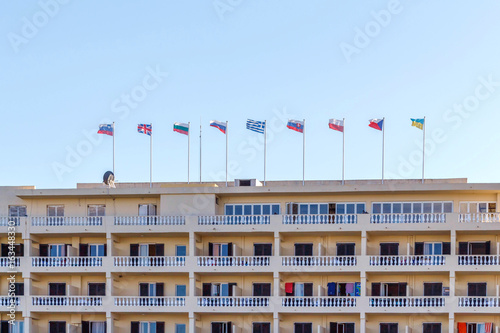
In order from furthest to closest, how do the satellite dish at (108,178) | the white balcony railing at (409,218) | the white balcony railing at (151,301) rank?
the satellite dish at (108,178) < the white balcony railing at (151,301) < the white balcony railing at (409,218)

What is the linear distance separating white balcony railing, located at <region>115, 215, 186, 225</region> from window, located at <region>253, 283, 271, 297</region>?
6.10 metres

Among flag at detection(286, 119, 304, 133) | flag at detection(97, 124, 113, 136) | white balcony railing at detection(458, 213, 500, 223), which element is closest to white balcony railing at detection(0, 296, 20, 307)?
flag at detection(97, 124, 113, 136)

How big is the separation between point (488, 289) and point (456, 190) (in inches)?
247

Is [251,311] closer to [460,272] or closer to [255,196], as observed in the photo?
[255,196]

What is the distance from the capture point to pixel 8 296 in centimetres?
5866

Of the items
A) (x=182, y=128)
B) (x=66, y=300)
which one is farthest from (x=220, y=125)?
(x=66, y=300)

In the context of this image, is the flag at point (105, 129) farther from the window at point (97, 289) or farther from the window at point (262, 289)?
the window at point (262, 289)

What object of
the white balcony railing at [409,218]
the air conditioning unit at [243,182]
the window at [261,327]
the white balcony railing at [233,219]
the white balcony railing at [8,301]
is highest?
the air conditioning unit at [243,182]

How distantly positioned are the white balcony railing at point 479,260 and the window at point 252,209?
38.8ft

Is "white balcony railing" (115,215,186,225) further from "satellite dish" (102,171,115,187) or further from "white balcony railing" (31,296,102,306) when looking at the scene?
"white balcony railing" (31,296,102,306)

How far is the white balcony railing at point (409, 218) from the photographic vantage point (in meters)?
55.8

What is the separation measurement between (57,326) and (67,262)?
4.42 m

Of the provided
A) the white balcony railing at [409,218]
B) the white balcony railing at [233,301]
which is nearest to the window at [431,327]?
the white balcony railing at [409,218]

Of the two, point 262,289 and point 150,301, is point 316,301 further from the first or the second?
point 150,301
